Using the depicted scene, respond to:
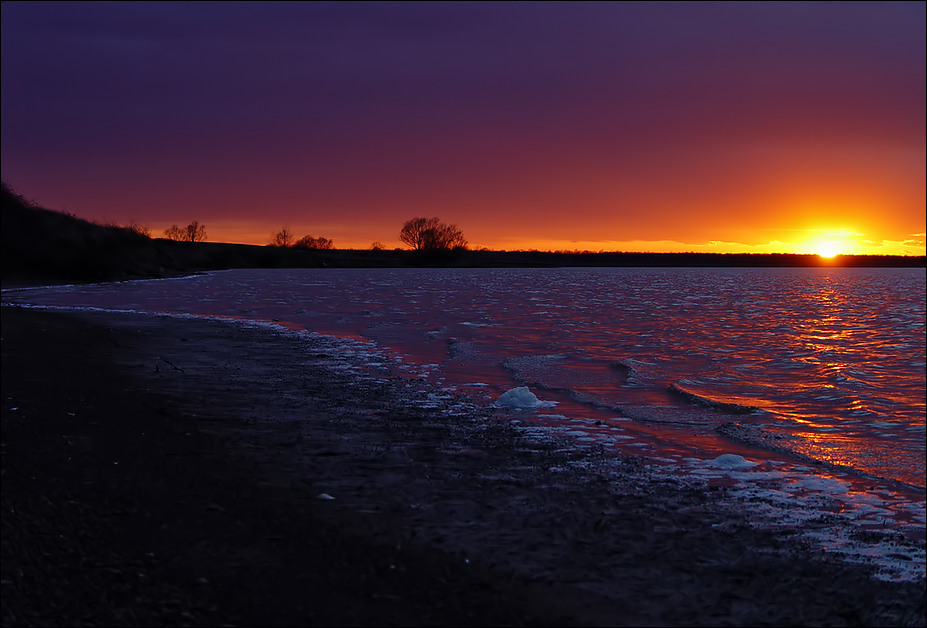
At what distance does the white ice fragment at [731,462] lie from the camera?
32.6 ft

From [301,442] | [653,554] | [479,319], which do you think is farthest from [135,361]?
[479,319]

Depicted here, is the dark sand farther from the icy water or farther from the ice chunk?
the ice chunk

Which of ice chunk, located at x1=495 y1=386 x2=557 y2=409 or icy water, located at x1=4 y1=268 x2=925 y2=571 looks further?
ice chunk, located at x1=495 y1=386 x2=557 y2=409

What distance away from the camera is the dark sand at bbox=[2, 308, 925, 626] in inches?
218

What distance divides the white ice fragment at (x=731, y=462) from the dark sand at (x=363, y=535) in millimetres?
1055

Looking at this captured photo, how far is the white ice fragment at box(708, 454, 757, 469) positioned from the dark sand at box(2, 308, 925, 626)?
1055 mm

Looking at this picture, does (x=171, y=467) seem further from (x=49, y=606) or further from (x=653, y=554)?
(x=653, y=554)

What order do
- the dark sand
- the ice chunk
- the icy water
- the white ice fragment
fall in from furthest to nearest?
the ice chunk → the white ice fragment → the icy water → the dark sand

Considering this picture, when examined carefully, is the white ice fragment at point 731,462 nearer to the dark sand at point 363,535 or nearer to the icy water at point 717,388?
the icy water at point 717,388

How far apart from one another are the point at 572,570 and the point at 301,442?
528cm

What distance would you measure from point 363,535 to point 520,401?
7329mm

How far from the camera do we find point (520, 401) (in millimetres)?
13977

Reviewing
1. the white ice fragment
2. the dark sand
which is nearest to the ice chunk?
the dark sand

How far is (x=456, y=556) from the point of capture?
21.4ft
